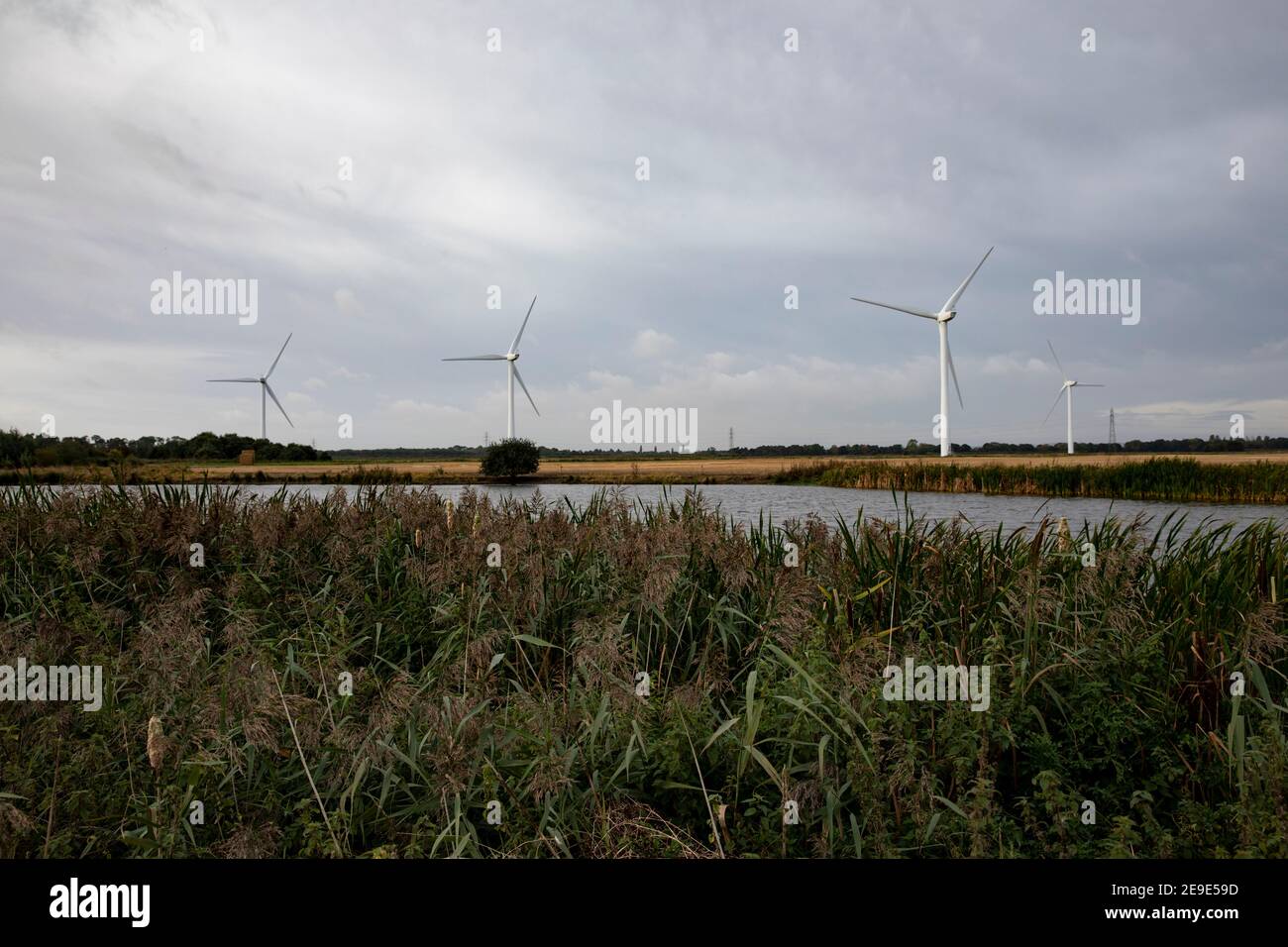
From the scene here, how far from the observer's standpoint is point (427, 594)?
8.35 m

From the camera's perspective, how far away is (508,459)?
55.8m

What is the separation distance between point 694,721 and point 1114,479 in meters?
47.4

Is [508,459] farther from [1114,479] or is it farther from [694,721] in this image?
[694,721]

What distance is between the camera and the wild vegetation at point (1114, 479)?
3841 centimetres

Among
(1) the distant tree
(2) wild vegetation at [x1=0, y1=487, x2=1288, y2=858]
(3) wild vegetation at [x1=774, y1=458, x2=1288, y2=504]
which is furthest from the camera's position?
(1) the distant tree

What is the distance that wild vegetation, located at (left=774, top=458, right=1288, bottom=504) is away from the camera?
126ft

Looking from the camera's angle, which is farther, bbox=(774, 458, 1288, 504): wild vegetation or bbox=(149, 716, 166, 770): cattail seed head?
bbox=(774, 458, 1288, 504): wild vegetation

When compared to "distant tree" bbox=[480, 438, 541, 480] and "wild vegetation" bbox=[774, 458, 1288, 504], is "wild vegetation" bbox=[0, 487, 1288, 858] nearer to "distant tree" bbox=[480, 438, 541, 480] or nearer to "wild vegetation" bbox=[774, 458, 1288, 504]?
"wild vegetation" bbox=[774, 458, 1288, 504]

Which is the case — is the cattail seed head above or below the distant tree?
below

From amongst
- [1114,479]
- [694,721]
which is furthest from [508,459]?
[694,721]

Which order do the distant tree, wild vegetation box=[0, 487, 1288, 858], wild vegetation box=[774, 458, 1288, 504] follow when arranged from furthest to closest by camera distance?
the distant tree, wild vegetation box=[774, 458, 1288, 504], wild vegetation box=[0, 487, 1288, 858]

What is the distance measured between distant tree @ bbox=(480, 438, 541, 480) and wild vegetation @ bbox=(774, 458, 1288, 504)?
2620 centimetres

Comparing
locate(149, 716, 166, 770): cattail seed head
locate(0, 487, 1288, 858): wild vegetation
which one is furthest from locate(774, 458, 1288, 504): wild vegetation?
locate(149, 716, 166, 770): cattail seed head
